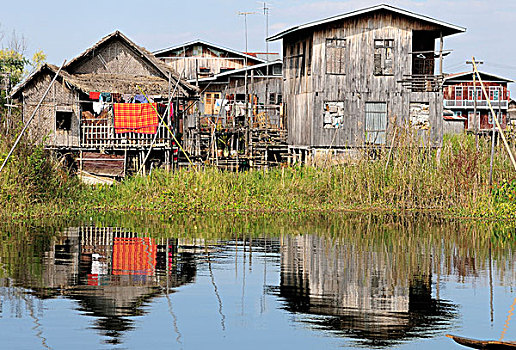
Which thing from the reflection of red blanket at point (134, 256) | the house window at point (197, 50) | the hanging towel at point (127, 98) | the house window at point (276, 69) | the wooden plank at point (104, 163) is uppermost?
the house window at point (197, 50)

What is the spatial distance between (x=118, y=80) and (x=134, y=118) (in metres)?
2.03

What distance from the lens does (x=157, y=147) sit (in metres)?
28.5

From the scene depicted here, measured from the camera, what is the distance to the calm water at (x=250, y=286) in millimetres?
8695

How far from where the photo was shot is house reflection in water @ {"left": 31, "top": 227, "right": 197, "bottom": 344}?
32.0ft

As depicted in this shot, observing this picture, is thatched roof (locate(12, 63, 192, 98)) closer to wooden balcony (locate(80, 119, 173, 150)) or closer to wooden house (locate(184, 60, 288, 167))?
wooden balcony (locate(80, 119, 173, 150))

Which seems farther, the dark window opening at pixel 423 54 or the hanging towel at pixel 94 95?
the dark window opening at pixel 423 54

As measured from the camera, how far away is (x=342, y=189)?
2256 cm

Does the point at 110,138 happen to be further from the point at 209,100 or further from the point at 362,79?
the point at 209,100

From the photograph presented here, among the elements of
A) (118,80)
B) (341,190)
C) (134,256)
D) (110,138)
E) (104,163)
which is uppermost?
(118,80)

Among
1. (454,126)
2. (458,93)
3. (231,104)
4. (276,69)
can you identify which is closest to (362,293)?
(231,104)

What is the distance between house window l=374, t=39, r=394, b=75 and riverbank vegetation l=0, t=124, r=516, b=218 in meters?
8.08

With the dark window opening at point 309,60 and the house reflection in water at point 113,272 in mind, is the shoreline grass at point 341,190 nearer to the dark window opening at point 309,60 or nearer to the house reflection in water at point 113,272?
the house reflection in water at point 113,272

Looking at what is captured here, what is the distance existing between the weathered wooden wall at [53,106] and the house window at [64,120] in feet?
0.39

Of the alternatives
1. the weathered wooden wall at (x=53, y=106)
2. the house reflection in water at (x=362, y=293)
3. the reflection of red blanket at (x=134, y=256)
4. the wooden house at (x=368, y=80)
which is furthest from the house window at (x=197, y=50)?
the house reflection in water at (x=362, y=293)
